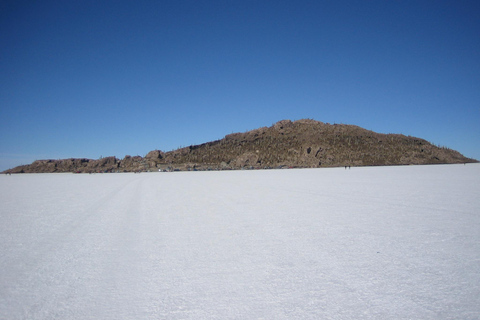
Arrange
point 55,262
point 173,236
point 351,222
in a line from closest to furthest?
1. point 55,262
2. point 173,236
3. point 351,222

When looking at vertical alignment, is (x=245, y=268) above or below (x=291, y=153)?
below

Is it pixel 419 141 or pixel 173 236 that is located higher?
pixel 419 141

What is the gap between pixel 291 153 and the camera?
77.5m

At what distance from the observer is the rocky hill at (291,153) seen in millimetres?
71812

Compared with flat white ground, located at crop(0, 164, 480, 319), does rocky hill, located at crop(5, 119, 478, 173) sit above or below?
above

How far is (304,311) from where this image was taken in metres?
2.59

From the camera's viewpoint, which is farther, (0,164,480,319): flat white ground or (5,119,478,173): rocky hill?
(5,119,478,173): rocky hill

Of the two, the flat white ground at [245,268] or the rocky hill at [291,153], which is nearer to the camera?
the flat white ground at [245,268]

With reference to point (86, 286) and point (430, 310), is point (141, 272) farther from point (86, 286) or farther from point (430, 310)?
point (430, 310)

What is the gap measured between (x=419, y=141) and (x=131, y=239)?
93.4 metres

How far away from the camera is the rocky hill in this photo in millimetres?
71812

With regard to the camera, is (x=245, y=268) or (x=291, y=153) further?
(x=291, y=153)

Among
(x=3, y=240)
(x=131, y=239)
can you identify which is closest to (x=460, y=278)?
(x=131, y=239)

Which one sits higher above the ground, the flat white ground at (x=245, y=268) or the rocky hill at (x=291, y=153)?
the rocky hill at (x=291, y=153)
